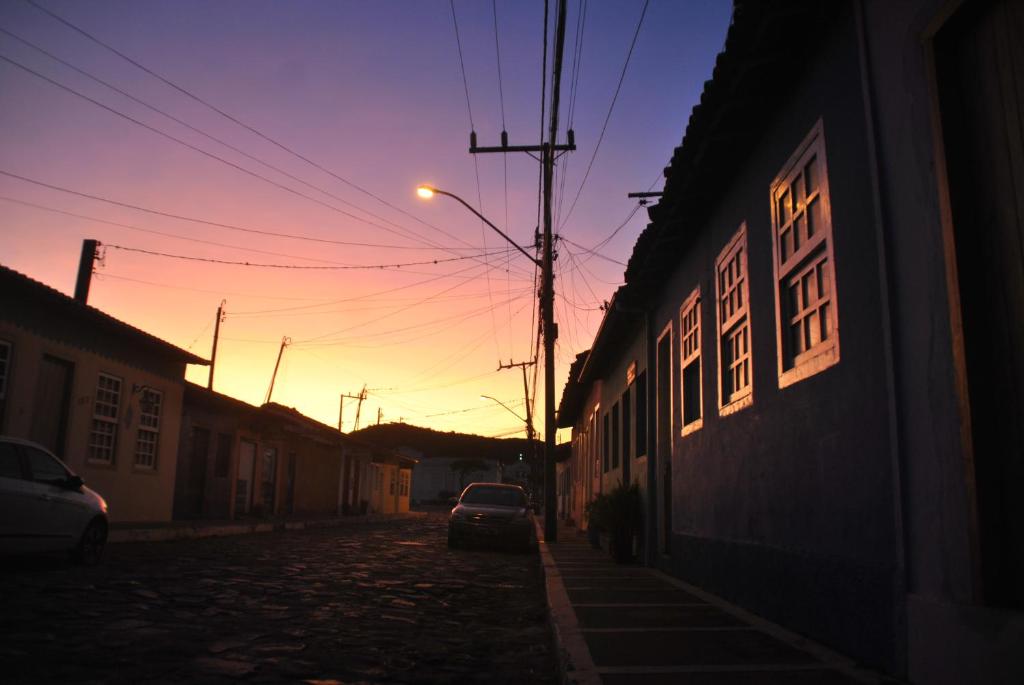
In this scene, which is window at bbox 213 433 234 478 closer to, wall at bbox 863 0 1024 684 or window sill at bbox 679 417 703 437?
window sill at bbox 679 417 703 437

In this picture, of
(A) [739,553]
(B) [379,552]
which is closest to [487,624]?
(A) [739,553]

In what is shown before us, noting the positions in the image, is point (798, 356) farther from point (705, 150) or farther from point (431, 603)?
point (431, 603)

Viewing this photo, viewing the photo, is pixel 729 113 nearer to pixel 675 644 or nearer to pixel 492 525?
pixel 675 644

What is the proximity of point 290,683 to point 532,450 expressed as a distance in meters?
44.8

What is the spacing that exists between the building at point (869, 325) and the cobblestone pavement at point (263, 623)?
214 centimetres

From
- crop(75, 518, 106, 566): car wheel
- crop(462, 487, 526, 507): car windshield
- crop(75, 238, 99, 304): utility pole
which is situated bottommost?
crop(75, 518, 106, 566): car wheel

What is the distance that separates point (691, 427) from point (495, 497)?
9976 mm

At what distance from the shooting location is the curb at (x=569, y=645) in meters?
4.22

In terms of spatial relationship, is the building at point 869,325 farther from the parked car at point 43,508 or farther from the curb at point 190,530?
the curb at point 190,530

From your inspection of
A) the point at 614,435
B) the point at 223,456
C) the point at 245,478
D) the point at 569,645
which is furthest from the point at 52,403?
the point at 569,645

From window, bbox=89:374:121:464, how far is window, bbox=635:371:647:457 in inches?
440

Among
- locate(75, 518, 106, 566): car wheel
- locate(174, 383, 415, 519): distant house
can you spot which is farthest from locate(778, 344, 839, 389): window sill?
locate(174, 383, 415, 519): distant house

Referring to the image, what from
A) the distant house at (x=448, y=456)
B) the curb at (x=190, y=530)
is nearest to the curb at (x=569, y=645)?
the curb at (x=190, y=530)

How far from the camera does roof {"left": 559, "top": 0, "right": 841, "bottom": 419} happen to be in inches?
203
